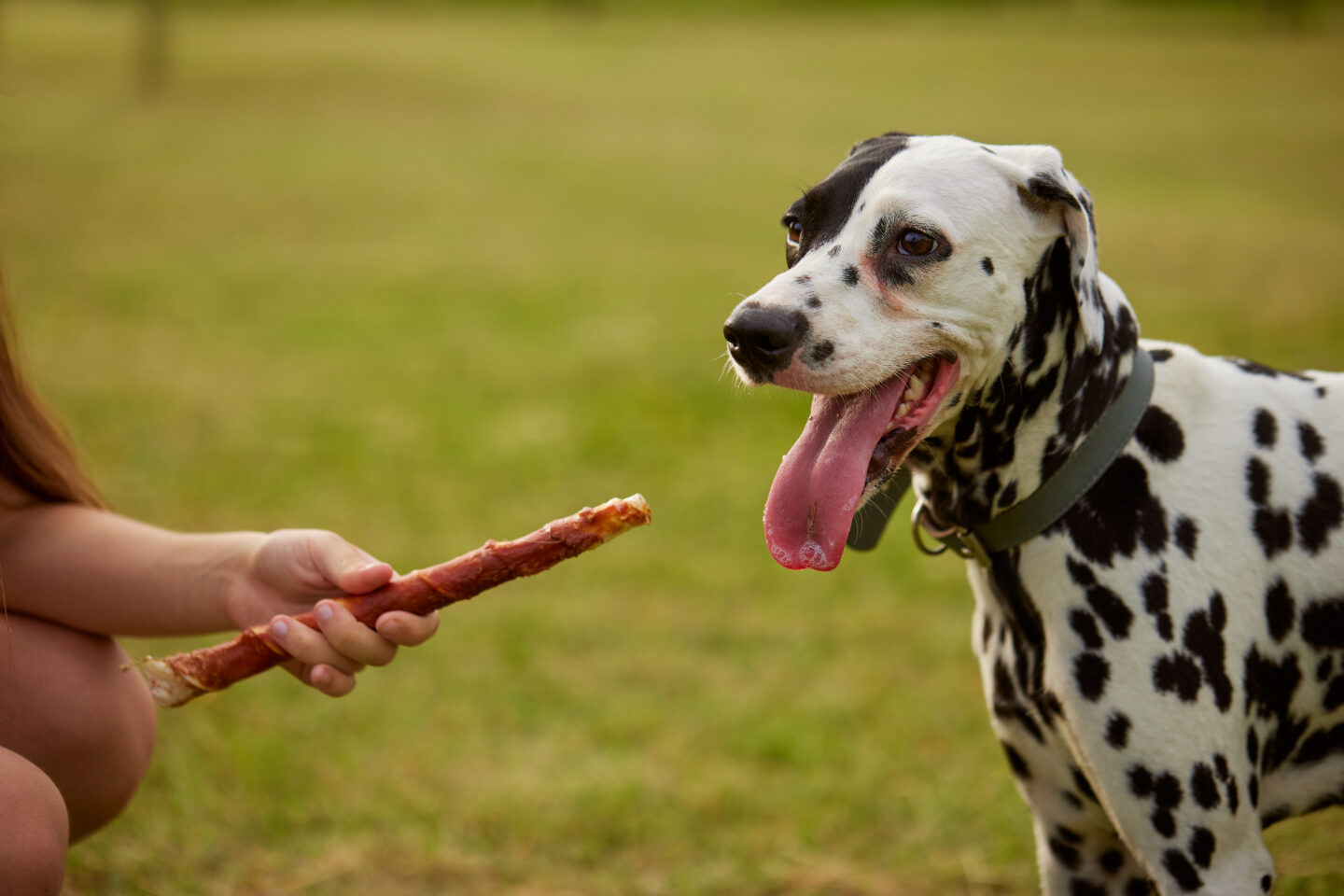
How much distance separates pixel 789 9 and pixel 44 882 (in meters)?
30.2

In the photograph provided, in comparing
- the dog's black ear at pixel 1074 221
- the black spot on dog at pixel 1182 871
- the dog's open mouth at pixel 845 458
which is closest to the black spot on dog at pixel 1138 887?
the black spot on dog at pixel 1182 871

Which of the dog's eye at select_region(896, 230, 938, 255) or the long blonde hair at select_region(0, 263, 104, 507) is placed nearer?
the dog's eye at select_region(896, 230, 938, 255)

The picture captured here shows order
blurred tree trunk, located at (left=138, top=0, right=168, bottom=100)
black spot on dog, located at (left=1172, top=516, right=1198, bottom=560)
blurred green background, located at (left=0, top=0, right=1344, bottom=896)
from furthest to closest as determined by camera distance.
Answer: blurred tree trunk, located at (left=138, top=0, right=168, bottom=100) < blurred green background, located at (left=0, top=0, right=1344, bottom=896) < black spot on dog, located at (left=1172, top=516, right=1198, bottom=560)

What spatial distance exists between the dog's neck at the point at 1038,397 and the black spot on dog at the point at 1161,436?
0.28 ft

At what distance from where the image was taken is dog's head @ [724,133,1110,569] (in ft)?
6.43

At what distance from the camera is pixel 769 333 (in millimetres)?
1937

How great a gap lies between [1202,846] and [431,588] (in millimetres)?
1385

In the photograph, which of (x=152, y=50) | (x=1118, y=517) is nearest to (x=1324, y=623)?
(x=1118, y=517)

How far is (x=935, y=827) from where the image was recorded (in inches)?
136

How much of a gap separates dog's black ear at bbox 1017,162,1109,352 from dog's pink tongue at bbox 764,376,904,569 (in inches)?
13.2

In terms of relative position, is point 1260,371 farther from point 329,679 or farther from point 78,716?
point 78,716

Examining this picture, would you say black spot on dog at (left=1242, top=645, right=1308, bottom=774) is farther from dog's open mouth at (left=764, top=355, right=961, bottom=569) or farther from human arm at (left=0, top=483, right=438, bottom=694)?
human arm at (left=0, top=483, right=438, bottom=694)

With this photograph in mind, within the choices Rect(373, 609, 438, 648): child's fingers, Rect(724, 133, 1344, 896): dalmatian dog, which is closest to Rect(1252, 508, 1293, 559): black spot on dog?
Rect(724, 133, 1344, 896): dalmatian dog

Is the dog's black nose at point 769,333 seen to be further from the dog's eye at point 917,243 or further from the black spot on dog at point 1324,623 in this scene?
the black spot on dog at point 1324,623
